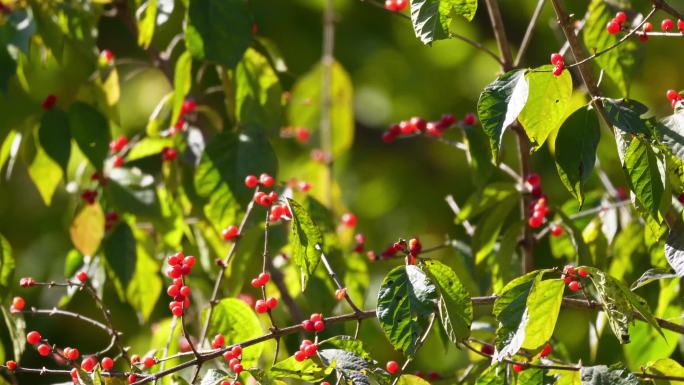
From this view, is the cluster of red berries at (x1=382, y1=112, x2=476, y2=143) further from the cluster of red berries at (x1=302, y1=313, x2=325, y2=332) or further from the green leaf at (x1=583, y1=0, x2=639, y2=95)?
the cluster of red berries at (x1=302, y1=313, x2=325, y2=332)

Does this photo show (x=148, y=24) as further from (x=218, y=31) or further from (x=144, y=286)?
(x=144, y=286)

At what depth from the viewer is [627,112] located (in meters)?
1.36

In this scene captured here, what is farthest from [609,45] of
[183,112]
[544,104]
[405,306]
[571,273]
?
[183,112]

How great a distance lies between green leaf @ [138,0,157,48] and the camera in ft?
6.51

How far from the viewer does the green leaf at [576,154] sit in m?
1.38

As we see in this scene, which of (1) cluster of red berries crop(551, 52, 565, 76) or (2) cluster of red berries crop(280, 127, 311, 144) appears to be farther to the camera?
(2) cluster of red berries crop(280, 127, 311, 144)

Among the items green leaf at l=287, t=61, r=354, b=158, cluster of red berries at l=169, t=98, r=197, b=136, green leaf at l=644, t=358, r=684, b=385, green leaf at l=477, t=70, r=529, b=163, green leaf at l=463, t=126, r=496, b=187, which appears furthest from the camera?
green leaf at l=287, t=61, r=354, b=158

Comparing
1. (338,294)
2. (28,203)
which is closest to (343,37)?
(28,203)

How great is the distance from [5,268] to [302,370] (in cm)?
66

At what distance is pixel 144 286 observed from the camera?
2.12m

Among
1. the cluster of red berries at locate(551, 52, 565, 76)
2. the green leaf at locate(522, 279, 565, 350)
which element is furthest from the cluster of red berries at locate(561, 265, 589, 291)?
the cluster of red berries at locate(551, 52, 565, 76)

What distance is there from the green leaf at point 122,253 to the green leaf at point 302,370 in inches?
29.1

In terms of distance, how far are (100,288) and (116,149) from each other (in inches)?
15.2

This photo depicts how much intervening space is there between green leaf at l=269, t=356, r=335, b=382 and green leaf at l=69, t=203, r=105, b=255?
76 cm
